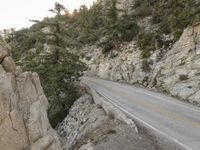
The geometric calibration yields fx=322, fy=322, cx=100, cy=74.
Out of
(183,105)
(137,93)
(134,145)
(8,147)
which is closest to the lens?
(8,147)

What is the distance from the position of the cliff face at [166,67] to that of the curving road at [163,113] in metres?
1.67

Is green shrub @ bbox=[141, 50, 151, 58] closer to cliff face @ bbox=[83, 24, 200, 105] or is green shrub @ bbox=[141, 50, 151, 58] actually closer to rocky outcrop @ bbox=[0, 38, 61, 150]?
cliff face @ bbox=[83, 24, 200, 105]

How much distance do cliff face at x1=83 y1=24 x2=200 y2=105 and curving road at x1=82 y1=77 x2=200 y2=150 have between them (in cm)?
167

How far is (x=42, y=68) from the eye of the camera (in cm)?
3478

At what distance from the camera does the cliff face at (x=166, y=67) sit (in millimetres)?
29344

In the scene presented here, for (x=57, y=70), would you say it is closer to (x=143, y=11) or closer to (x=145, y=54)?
(x=145, y=54)

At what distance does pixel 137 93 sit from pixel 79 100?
6244mm

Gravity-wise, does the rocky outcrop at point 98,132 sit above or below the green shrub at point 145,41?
below

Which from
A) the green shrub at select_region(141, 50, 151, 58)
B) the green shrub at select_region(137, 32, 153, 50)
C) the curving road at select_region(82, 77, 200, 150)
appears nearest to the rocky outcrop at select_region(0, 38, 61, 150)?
the curving road at select_region(82, 77, 200, 150)

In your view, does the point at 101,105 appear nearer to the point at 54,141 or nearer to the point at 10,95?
the point at 54,141

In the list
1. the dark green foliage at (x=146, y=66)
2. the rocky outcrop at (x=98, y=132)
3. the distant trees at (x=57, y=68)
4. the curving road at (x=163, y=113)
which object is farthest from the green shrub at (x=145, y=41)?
the rocky outcrop at (x=98, y=132)

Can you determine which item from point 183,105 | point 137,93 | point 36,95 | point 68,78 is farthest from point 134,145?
point 68,78

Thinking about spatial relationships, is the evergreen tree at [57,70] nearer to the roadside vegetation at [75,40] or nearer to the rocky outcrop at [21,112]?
the roadside vegetation at [75,40]

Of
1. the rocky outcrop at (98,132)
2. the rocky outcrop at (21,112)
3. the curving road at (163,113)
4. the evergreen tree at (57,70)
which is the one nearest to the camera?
the rocky outcrop at (21,112)
